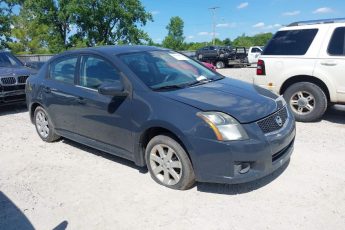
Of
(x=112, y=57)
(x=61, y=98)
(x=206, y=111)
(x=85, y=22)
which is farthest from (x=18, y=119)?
(x=85, y=22)

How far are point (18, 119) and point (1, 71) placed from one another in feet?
4.79

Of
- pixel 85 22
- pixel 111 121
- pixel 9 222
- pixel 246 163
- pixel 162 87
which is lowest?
pixel 9 222

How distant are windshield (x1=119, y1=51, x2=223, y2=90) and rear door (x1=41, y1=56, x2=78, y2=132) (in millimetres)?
1050

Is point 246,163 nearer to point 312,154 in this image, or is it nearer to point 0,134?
point 312,154

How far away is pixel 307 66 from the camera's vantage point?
6414 millimetres

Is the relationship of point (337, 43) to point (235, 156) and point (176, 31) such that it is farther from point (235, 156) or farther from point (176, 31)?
point (176, 31)

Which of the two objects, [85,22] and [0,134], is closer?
[0,134]

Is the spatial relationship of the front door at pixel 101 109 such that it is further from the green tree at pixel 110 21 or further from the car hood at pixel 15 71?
the green tree at pixel 110 21

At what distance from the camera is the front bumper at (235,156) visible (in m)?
3.37

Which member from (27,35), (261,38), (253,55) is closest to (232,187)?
(253,55)

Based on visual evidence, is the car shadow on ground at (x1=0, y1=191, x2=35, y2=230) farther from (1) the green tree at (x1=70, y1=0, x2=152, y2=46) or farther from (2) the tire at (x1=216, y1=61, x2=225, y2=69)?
(1) the green tree at (x1=70, y1=0, x2=152, y2=46)

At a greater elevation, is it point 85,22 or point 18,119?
point 85,22

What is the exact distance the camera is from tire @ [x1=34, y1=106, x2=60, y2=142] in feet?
18.6

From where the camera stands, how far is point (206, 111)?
352 centimetres
